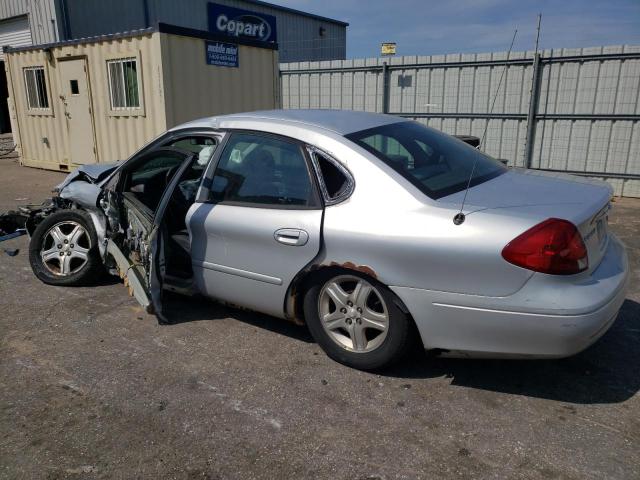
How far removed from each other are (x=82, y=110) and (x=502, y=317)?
10.5 m

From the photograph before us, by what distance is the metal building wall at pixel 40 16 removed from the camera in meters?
15.1

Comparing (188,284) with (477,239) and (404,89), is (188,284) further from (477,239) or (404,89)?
(404,89)

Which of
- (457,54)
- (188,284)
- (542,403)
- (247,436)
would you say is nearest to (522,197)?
(542,403)

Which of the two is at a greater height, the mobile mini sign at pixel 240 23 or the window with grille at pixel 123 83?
the mobile mini sign at pixel 240 23

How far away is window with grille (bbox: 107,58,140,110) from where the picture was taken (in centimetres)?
959

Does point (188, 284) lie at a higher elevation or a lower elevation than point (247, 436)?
higher

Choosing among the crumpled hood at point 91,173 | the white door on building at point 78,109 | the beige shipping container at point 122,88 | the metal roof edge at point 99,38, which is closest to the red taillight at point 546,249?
the crumpled hood at point 91,173

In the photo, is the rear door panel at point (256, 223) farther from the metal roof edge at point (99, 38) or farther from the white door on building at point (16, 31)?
the white door on building at point (16, 31)

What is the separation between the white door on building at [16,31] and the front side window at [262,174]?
15.8 m

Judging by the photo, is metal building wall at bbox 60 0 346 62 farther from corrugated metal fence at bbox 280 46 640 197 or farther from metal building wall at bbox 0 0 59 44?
corrugated metal fence at bbox 280 46 640 197

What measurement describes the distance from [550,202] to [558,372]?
108 centimetres

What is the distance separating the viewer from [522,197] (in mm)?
2920

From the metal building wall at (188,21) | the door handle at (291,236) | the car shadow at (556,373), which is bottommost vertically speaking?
the car shadow at (556,373)

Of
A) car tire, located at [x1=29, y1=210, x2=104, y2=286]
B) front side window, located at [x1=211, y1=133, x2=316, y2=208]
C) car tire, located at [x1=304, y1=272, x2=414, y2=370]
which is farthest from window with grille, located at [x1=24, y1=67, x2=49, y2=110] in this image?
car tire, located at [x1=304, y1=272, x2=414, y2=370]
